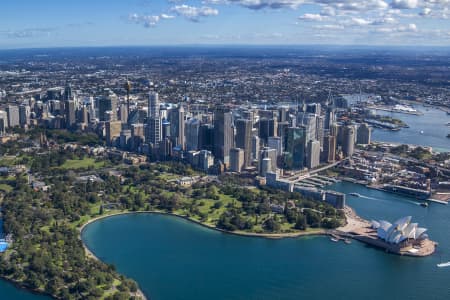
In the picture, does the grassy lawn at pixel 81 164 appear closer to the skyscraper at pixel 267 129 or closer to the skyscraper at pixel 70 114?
the skyscraper at pixel 70 114

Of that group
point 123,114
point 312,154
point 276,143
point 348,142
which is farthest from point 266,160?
point 123,114

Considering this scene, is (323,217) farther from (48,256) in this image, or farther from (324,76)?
(324,76)

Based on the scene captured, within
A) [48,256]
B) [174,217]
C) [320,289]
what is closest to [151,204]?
[174,217]

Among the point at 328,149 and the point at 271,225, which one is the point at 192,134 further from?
the point at 271,225

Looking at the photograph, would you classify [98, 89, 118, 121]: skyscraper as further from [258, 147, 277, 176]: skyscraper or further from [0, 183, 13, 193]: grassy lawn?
[258, 147, 277, 176]: skyscraper

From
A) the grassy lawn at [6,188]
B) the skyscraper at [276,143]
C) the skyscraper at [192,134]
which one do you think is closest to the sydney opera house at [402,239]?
the skyscraper at [276,143]
